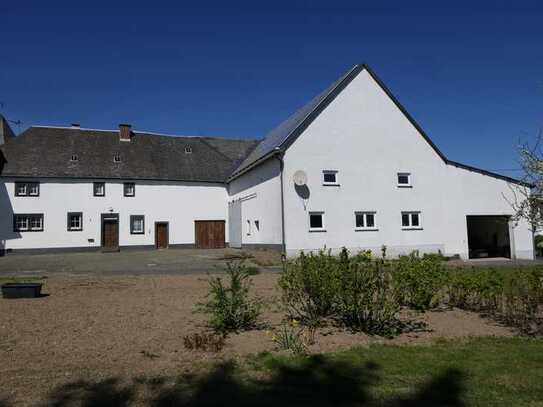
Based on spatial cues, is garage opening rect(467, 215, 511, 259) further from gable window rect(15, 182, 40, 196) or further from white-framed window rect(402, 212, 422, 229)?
gable window rect(15, 182, 40, 196)

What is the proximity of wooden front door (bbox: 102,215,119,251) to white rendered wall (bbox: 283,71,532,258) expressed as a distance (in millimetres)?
15451

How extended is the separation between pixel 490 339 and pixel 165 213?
29.0 m

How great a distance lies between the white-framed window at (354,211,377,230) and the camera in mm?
23797

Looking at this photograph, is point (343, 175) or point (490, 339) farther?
point (343, 175)

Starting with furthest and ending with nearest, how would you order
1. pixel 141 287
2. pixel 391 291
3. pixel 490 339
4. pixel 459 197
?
pixel 459 197 → pixel 141 287 → pixel 391 291 → pixel 490 339

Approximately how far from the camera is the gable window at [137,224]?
32531mm

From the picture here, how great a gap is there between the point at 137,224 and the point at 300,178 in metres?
15.7

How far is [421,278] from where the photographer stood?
8445 mm

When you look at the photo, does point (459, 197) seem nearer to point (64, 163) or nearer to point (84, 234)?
point (84, 234)

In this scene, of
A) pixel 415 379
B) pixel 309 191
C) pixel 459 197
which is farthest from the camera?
pixel 459 197

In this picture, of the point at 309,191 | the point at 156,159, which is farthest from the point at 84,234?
the point at 309,191

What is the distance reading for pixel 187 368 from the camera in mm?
5266

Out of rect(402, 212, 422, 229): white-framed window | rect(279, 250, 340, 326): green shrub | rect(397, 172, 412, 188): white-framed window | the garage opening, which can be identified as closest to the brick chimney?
rect(397, 172, 412, 188): white-framed window

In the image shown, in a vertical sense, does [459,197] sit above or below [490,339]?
above
